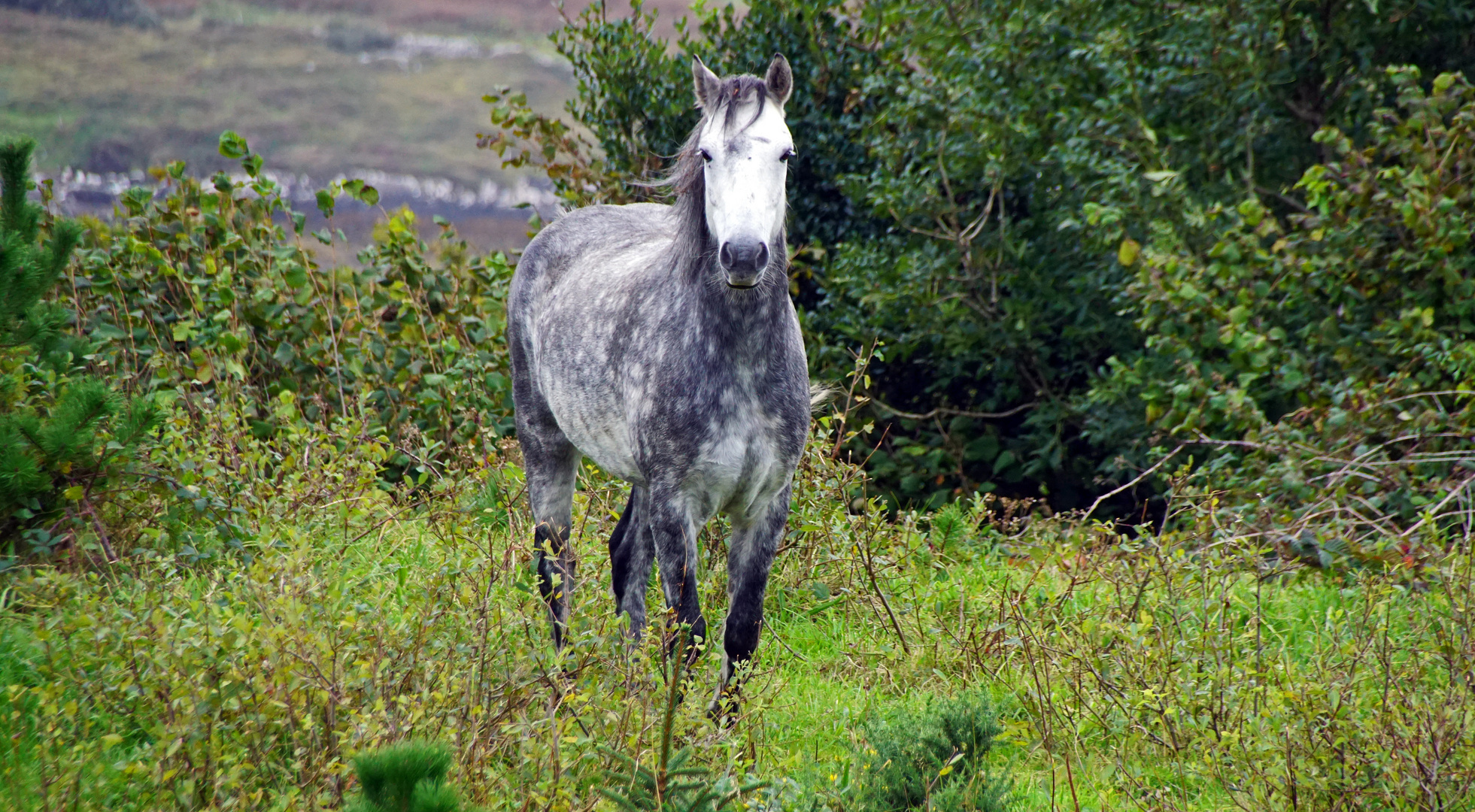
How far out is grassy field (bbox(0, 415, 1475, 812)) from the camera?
9.55 ft

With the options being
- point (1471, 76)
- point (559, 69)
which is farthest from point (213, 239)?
point (559, 69)

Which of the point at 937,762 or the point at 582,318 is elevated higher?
the point at 582,318

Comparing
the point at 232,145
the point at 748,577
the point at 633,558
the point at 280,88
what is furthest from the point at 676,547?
the point at 280,88

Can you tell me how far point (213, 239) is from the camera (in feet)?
25.0

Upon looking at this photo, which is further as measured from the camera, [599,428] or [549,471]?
[549,471]

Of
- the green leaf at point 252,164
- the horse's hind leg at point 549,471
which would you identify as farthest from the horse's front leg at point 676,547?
the green leaf at point 252,164

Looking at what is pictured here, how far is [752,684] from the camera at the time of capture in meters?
3.76

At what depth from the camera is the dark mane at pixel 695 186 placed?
11.9 ft

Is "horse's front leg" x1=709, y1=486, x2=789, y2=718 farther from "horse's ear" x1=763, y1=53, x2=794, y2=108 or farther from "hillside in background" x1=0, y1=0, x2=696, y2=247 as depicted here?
"hillside in background" x1=0, y1=0, x2=696, y2=247

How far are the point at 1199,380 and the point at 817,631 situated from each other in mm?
2913

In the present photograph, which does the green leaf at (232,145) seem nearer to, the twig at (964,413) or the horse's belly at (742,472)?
the twig at (964,413)

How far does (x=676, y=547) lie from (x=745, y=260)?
1.12 metres

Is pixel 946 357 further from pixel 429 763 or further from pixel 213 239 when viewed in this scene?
pixel 429 763

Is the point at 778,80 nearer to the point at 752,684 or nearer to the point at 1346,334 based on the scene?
the point at 752,684
